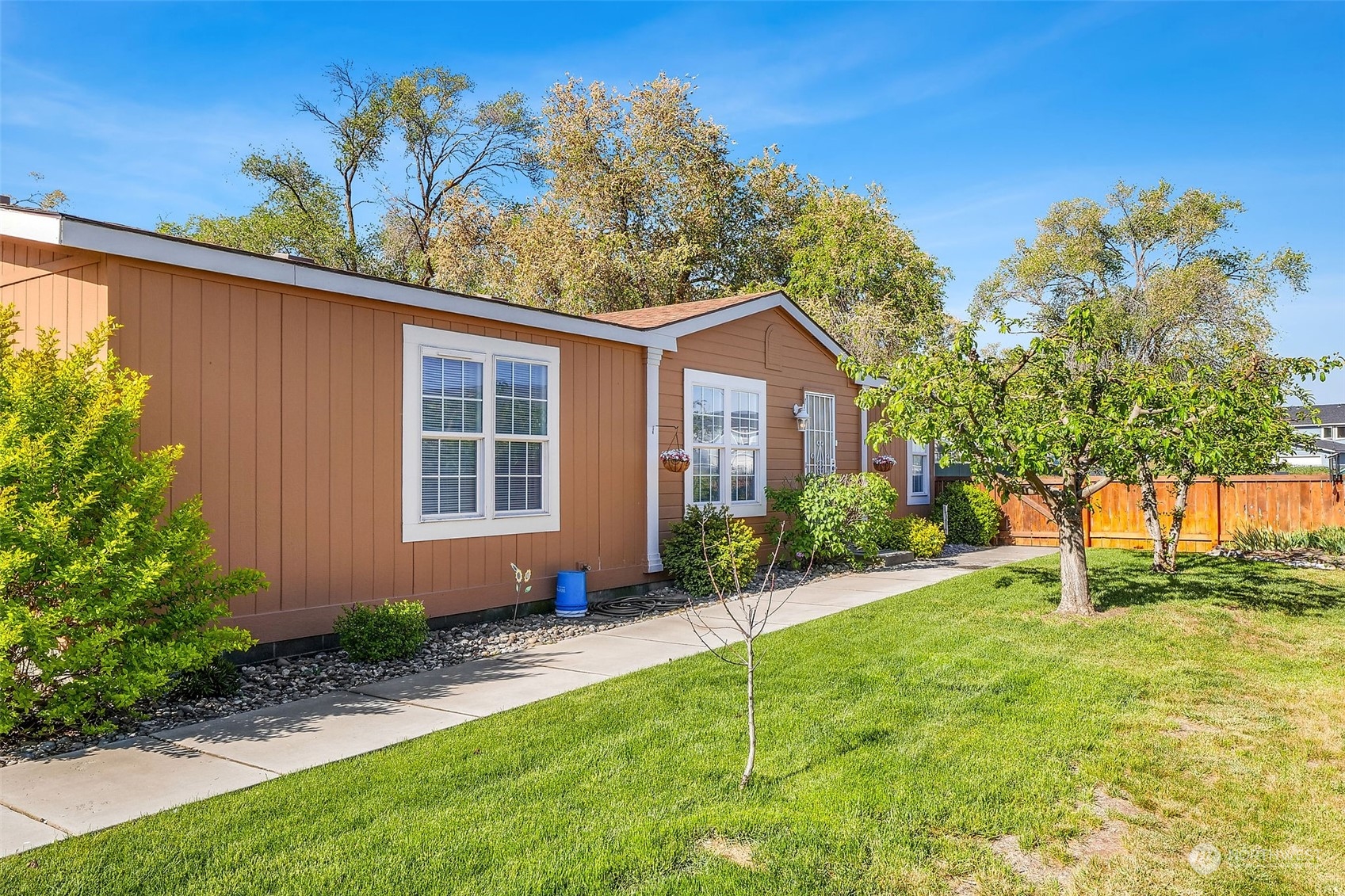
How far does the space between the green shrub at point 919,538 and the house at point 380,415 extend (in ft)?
13.4

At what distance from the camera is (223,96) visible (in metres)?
20.7

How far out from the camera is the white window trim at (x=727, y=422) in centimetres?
1010

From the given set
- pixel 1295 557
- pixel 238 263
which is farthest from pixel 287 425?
pixel 1295 557

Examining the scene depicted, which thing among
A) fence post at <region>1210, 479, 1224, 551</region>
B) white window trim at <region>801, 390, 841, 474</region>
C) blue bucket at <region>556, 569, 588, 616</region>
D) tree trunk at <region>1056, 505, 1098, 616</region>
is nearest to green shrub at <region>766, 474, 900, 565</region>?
white window trim at <region>801, 390, 841, 474</region>

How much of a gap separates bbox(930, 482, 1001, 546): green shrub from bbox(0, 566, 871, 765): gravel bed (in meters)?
8.37

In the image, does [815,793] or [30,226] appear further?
[30,226]

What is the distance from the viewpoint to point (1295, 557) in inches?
470

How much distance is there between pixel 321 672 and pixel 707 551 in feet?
14.7

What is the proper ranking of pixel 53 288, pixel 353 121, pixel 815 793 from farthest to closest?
1. pixel 353 121
2. pixel 53 288
3. pixel 815 793

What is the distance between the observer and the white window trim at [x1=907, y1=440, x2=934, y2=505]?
610 inches

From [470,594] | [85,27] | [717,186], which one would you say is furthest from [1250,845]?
[717,186]

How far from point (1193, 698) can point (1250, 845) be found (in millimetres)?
2252

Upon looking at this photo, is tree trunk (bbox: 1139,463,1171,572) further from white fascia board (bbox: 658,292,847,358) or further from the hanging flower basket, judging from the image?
the hanging flower basket

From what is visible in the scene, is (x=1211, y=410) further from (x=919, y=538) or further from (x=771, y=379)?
(x=919, y=538)
